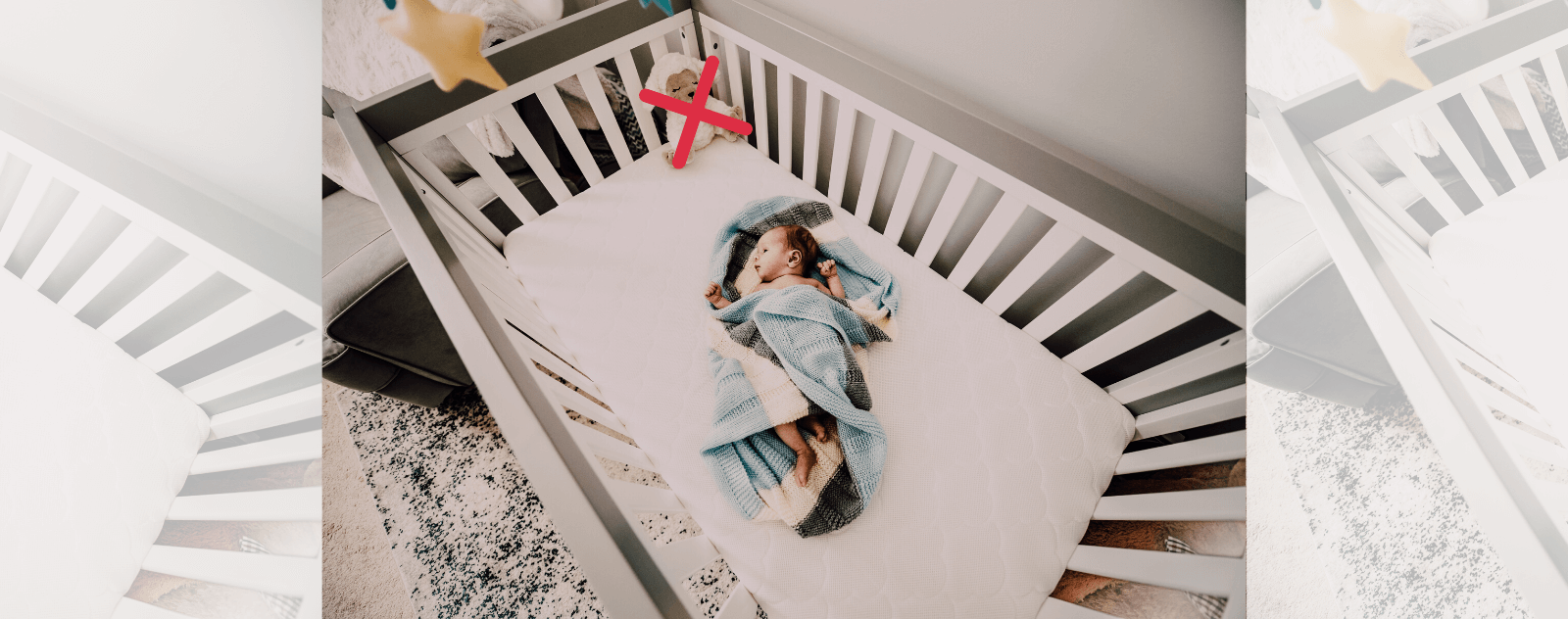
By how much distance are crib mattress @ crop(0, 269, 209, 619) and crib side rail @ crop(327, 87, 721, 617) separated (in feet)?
0.76

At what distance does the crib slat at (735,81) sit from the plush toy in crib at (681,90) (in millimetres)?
21

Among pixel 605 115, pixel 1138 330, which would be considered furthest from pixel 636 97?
pixel 1138 330

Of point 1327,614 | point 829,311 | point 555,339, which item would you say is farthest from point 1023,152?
point 555,339

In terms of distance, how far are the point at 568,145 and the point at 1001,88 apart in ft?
2.61

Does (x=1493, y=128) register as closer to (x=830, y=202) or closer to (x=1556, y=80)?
(x=1556, y=80)

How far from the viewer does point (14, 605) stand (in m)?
0.39

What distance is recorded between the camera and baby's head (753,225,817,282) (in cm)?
80

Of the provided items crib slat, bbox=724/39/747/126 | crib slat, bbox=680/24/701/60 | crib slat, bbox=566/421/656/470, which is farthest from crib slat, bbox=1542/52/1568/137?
crib slat, bbox=680/24/701/60

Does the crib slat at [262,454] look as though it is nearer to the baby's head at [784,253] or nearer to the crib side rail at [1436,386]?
the baby's head at [784,253]

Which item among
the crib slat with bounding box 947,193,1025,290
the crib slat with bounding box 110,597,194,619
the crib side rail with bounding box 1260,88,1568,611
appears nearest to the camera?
the crib side rail with bounding box 1260,88,1568,611

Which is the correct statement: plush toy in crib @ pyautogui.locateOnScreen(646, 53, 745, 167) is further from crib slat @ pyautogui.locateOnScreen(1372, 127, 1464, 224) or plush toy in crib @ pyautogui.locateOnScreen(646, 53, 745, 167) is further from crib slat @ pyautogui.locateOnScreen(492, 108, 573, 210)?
crib slat @ pyautogui.locateOnScreen(1372, 127, 1464, 224)

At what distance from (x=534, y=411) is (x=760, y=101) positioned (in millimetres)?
629

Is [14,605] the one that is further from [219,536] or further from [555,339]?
[555,339]

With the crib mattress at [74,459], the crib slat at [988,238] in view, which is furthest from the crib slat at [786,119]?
the crib mattress at [74,459]
